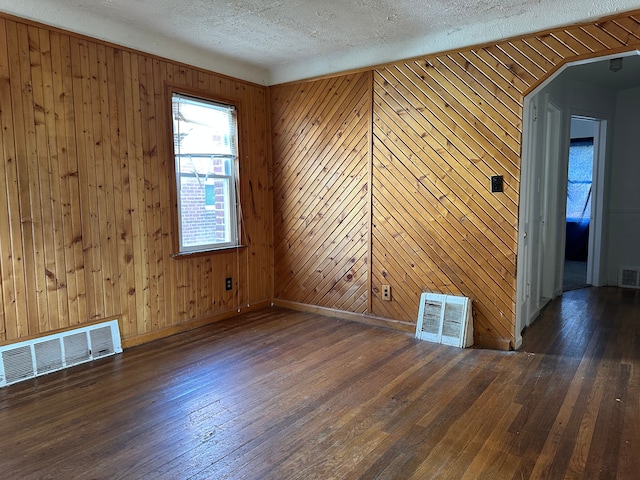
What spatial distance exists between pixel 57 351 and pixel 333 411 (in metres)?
2.17

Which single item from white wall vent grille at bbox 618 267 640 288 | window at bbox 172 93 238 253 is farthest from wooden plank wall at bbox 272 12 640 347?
white wall vent grille at bbox 618 267 640 288

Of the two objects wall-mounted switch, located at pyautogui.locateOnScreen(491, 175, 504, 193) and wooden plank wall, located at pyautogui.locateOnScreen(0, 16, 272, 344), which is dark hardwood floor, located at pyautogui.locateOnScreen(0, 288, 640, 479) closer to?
wooden plank wall, located at pyautogui.locateOnScreen(0, 16, 272, 344)

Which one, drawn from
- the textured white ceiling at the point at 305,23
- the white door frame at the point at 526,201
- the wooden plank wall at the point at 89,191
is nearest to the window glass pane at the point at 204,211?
the wooden plank wall at the point at 89,191

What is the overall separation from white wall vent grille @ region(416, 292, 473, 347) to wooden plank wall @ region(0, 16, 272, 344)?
213 centimetres

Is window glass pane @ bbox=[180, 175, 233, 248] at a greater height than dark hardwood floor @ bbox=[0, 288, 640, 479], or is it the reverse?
window glass pane @ bbox=[180, 175, 233, 248]

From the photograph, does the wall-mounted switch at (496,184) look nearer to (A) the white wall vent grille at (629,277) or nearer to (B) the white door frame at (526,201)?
(B) the white door frame at (526,201)

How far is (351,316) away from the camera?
451 centimetres

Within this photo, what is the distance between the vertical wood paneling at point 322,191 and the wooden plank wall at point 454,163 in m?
0.04

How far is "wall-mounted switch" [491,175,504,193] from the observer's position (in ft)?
11.6

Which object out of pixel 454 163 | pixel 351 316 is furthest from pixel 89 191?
pixel 454 163

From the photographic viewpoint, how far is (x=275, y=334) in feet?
13.3

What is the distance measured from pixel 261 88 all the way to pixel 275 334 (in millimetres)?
2760

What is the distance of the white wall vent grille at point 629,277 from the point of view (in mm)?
5852

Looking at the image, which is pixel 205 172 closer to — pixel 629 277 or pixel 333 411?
pixel 333 411
